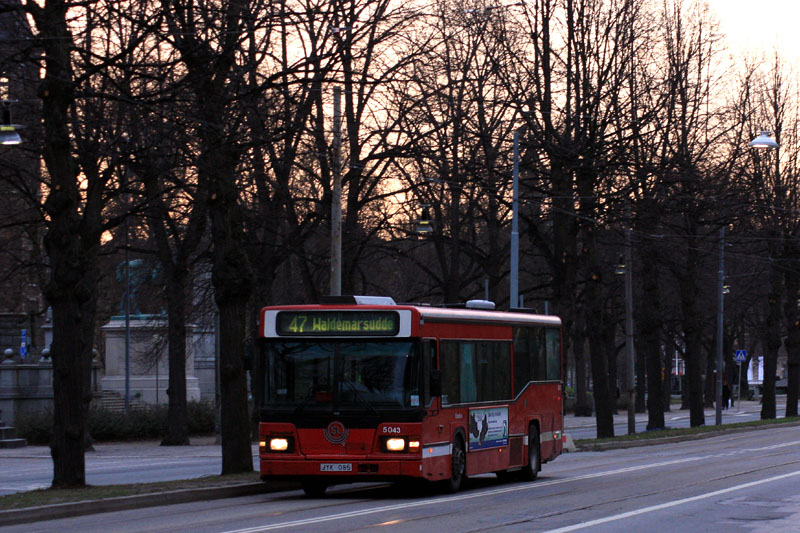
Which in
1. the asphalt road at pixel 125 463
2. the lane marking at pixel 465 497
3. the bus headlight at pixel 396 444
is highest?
the bus headlight at pixel 396 444

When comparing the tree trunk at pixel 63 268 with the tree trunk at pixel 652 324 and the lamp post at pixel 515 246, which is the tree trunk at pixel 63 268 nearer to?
the lamp post at pixel 515 246

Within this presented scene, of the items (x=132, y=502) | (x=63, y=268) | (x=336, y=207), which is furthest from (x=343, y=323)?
(x=336, y=207)

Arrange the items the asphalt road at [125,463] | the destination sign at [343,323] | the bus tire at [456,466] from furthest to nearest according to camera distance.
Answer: the asphalt road at [125,463] < the bus tire at [456,466] < the destination sign at [343,323]

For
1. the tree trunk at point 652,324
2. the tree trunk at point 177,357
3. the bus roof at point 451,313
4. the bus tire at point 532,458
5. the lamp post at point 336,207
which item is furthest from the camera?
the tree trunk at point 652,324

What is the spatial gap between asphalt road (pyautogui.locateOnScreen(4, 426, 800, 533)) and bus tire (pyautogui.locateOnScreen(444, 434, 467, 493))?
33cm

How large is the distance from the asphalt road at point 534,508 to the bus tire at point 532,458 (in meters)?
0.31

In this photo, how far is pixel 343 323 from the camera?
18641 millimetres

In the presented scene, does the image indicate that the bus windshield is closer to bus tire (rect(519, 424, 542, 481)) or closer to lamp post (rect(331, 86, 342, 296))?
bus tire (rect(519, 424, 542, 481))

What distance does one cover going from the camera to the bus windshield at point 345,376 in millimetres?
18359

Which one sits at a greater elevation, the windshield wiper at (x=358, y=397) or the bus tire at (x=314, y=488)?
the windshield wiper at (x=358, y=397)

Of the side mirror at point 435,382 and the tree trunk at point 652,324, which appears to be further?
the tree trunk at point 652,324

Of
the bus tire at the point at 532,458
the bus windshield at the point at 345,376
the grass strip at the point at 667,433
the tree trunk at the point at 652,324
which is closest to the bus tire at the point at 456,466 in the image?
the bus windshield at the point at 345,376

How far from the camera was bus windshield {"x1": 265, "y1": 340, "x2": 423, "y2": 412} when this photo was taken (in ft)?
60.2

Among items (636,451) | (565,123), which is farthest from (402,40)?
(636,451)
